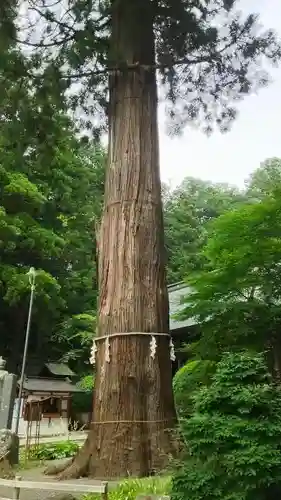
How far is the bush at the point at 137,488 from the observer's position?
4.10 metres

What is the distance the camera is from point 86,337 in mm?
19422

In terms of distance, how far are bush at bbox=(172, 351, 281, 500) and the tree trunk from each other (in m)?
1.68

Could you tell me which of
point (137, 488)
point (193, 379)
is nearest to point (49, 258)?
point (193, 379)

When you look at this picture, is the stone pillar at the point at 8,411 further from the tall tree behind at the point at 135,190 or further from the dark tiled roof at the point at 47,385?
the dark tiled roof at the point at 47,385

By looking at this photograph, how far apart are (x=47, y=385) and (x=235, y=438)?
54.8 ft

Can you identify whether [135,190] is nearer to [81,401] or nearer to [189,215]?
[81,401]

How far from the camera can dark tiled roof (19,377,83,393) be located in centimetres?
1841

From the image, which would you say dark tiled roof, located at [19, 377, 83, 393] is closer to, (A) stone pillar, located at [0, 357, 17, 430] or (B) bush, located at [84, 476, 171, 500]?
(A) stone pillar, located at [0, 357, 17, 430]

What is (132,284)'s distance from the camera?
18.8 feet

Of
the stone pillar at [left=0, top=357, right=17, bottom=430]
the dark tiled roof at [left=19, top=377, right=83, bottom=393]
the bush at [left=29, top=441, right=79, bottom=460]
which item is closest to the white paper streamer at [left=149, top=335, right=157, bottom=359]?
the stone pillar at [left=0, top=357, right=17, bottom=430]

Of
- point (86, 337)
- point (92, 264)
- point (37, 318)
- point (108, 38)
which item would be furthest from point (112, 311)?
point (92, 264)

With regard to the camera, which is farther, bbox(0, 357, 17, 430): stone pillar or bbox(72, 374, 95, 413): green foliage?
bbox(72, 374, 95, 413): green foliage

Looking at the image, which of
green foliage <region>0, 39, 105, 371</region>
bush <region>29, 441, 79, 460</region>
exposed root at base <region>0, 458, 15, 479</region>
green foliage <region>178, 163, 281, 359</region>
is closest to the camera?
exposed root at base <region>0, 458, 15, 479</region>

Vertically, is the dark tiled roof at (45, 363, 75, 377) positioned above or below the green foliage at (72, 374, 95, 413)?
above
